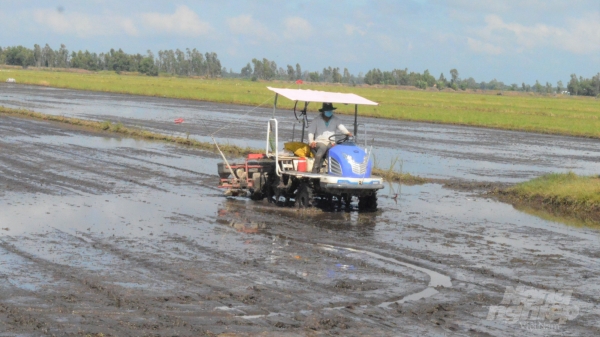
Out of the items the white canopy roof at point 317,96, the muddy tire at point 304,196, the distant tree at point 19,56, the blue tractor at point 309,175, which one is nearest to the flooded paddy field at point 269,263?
the muddy tire at point 304,196

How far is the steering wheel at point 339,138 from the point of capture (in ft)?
47.7

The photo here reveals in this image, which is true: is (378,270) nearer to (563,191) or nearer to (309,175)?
(309,175)

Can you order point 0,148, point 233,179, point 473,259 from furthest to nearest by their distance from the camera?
point 0,148, point 233,179, point 473,259

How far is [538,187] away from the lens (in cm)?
1722

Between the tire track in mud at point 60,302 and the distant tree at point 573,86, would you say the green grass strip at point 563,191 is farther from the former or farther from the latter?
the distant tree at point 573,86

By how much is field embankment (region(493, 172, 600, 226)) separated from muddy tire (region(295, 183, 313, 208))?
438 centimetres

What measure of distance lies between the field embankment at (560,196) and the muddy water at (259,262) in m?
0.73

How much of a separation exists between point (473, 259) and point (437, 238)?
1499mm

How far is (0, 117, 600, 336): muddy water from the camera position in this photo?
7.33 meters

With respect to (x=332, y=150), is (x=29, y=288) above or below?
below

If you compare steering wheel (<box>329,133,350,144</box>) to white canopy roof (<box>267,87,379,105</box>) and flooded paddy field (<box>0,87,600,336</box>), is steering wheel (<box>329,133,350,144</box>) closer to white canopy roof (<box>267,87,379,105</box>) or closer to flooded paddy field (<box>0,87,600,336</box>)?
white canopy roof (<box>267,87,379,105</box>)

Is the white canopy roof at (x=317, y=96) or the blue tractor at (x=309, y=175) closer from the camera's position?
the blue tractor at (x=309, y=175)

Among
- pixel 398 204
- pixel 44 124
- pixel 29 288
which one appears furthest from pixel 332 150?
pixel 44 124

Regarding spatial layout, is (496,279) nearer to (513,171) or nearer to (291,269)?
(291,269)
